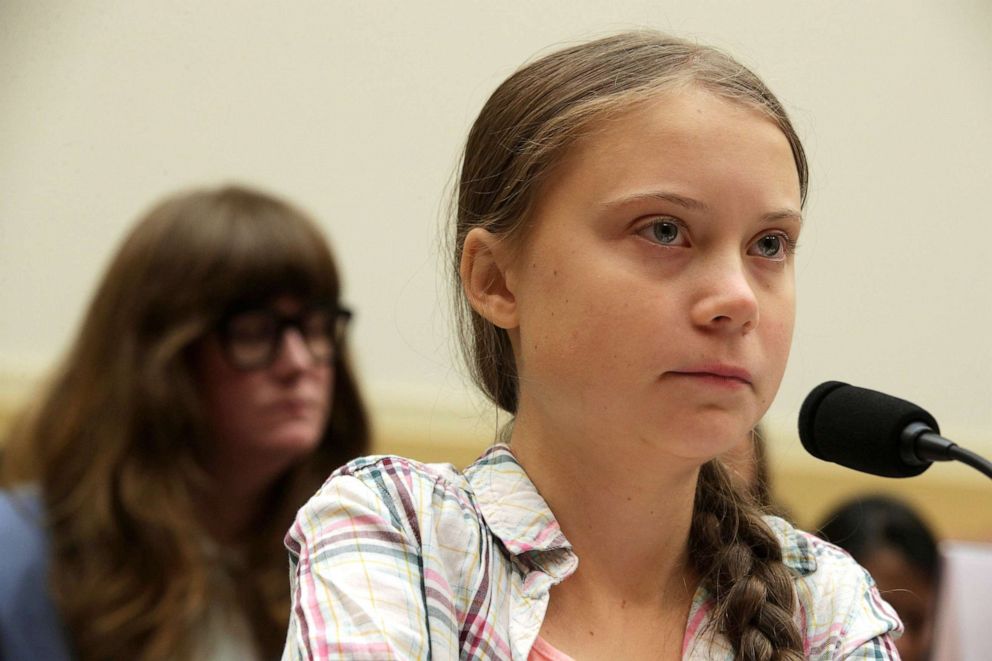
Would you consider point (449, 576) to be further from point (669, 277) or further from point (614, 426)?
point (669, 277)

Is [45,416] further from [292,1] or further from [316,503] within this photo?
[316,503]

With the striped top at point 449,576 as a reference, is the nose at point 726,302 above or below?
above

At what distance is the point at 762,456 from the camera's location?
126 cm

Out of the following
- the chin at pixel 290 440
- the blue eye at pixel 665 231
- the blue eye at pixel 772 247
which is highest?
the blue eye at pixel 665 231

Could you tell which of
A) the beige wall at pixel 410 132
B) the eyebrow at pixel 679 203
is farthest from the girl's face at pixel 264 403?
the eyebrow at pixel 679 203

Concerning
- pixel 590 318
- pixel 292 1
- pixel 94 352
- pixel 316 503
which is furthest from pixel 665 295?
pixel 94 352

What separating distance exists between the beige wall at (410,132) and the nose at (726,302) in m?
0.27

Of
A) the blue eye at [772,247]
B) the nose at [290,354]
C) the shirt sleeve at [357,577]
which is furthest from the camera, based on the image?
the nose at [290,354]

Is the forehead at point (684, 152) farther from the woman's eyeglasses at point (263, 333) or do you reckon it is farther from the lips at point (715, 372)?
the woman's eyeglasses at point (263, 333)

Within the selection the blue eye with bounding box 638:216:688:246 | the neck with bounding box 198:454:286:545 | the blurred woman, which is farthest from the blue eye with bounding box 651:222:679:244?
the blurred woman

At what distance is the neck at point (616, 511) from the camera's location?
973 millimetres

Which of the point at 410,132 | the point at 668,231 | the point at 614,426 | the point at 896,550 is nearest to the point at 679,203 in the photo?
the point at 668,231

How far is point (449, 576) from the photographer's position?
0.92 meters

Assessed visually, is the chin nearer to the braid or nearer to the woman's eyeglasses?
the woman's eyeglasses
